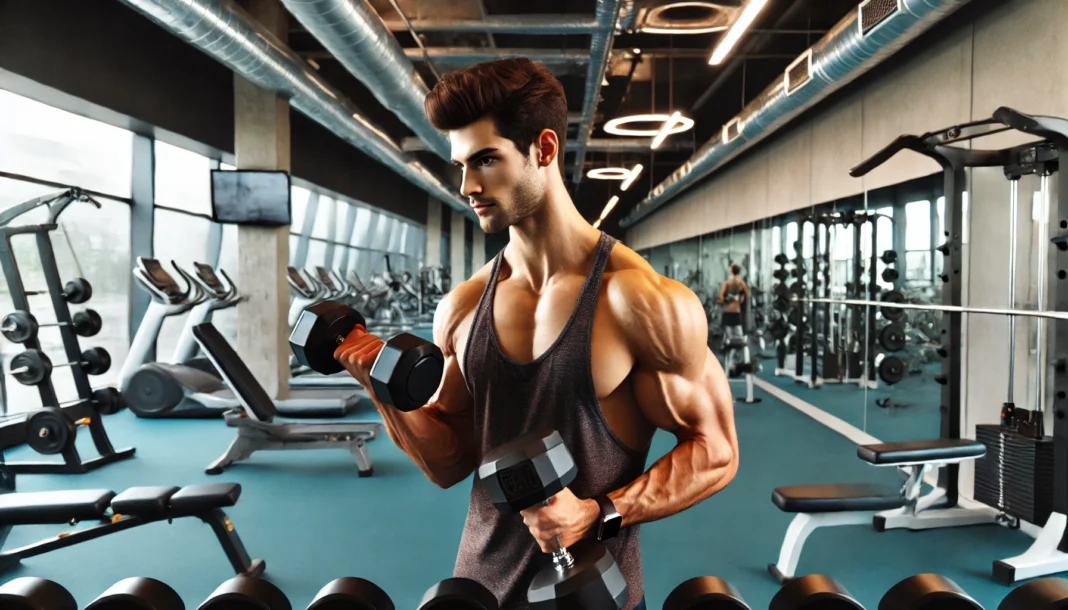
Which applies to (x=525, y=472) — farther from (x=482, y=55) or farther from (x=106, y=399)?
(x=482, y=55)

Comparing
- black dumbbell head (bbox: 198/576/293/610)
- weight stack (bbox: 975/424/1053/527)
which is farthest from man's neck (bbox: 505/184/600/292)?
weight stack (bbox: 975/424/1053/527)

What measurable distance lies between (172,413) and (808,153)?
610 centimetres

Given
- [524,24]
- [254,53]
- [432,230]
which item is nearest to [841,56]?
[524,24]

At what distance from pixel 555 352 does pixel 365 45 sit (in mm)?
3806

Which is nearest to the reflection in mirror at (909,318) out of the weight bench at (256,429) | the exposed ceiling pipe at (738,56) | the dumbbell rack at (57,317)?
the exposed ceiling pipe at (738,56)

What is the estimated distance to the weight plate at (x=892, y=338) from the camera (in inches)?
172

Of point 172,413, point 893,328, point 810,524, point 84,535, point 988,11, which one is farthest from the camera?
point 172,413

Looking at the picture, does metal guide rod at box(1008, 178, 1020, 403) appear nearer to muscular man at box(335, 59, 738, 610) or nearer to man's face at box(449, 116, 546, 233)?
muscular man at box(335, 59, 738, 610)

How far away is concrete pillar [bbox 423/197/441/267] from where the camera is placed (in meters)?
17.2

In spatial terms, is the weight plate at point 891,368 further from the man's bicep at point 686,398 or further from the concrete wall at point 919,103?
the man's bicep at point 686,398

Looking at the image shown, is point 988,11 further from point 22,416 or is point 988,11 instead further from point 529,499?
point 22,416

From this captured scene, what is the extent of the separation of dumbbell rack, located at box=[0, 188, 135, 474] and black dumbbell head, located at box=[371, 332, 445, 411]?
13.5ft

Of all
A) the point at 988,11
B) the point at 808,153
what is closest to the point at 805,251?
the point at 808,153

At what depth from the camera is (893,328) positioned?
4441mm
